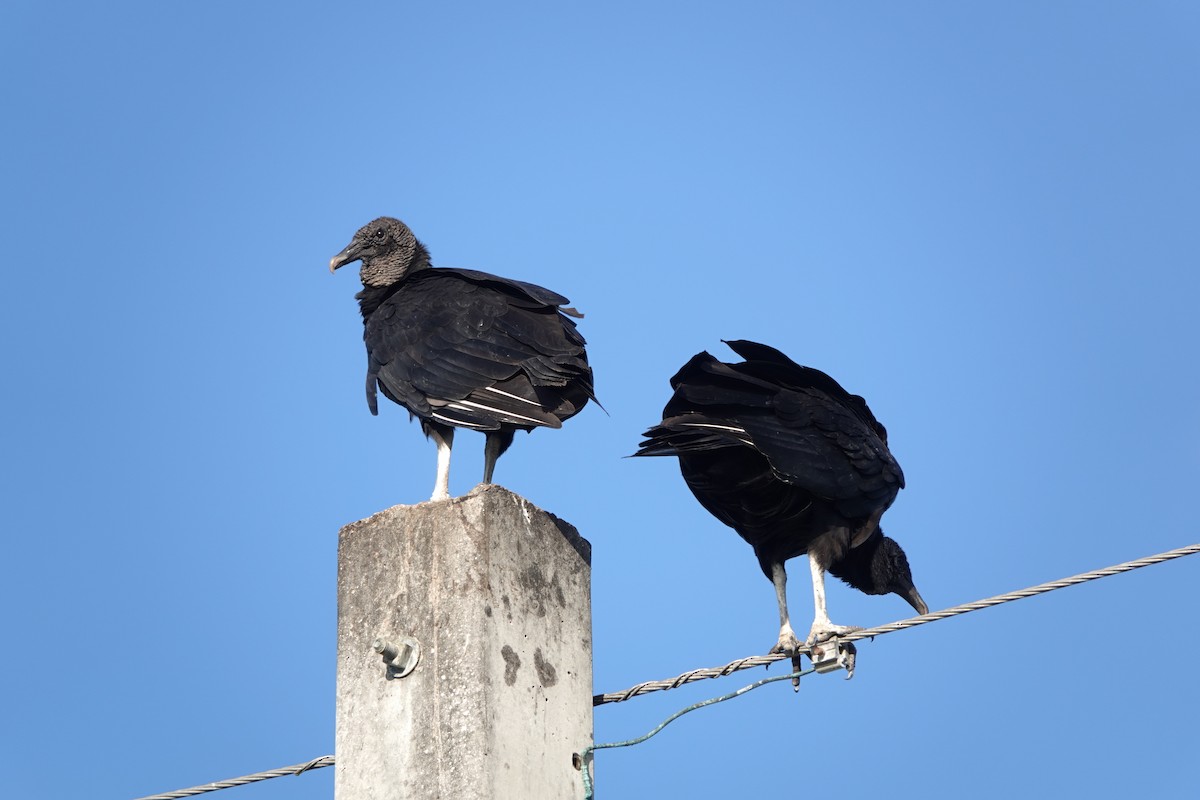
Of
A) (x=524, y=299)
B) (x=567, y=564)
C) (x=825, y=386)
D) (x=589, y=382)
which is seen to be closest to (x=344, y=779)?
(x=567, y=564)

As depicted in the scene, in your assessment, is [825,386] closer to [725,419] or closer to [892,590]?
[725,419]

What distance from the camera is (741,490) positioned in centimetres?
569

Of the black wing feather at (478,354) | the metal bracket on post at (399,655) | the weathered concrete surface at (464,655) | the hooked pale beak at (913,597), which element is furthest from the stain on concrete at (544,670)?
the hooked pale beak at (913,597)

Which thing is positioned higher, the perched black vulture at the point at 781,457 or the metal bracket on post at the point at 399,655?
the perched black vulture at the point at 781,457

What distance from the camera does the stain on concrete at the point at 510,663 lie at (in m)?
3.92

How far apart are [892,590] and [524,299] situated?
239cm

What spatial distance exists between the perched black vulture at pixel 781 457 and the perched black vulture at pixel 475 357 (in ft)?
1.36

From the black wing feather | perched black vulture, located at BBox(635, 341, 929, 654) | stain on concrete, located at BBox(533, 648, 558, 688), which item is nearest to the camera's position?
stain on concrete, located at BBox(533, 648, 558, 688)

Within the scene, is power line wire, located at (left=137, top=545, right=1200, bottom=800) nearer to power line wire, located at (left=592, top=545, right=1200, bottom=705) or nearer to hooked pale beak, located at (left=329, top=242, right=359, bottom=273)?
power line wire, located at (left=592, top=545, right=1200, bottom=705)

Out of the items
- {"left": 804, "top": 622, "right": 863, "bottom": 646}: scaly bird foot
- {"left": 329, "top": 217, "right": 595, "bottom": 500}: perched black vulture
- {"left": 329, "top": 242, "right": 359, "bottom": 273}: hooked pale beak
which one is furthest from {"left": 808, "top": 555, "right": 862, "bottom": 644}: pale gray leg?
{"left": 329, "top": 242, "right": 359, "bottom": 273}: hooked pale beak

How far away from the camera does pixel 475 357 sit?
5367 millimetres

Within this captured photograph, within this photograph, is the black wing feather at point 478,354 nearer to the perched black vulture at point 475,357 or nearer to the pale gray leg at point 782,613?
the perched black vulture at point 475,357

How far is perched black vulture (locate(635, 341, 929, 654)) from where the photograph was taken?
5375mm

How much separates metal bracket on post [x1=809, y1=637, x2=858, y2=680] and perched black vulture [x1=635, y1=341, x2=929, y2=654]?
6 cm
